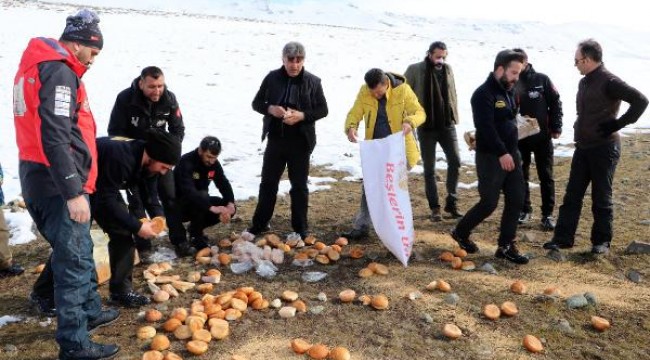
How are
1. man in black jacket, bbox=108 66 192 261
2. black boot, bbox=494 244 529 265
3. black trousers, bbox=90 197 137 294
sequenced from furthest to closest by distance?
1. black boot, bbox=494 244 529 265
2. man in black jacket, bbox=108 66 192 261
3. black trousers, bbox=90 197 137 294

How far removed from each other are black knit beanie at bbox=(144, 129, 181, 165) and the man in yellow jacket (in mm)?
2162

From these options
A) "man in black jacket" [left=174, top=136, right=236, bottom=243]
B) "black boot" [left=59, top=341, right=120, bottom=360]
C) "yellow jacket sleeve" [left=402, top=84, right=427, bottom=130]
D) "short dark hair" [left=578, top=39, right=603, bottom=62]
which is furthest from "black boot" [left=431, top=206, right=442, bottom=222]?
"black boot" [left=59, top=341, right=120, bottom=360]

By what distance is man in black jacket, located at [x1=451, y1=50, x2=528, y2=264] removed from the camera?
183 inches

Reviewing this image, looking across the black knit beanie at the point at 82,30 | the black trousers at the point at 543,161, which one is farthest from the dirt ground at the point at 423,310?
the black knit beanie at the point at 82,30

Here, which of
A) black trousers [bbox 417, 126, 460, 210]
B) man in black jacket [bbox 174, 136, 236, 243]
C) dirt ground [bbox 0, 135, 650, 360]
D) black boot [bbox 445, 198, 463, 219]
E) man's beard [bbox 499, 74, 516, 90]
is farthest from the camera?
black boot [bbox 445, 198, 463, 219]

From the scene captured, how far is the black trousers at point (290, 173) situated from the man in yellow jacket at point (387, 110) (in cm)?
59

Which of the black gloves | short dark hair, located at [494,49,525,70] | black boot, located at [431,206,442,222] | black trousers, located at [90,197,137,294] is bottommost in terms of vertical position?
black boot, located at [431,206,442,222]

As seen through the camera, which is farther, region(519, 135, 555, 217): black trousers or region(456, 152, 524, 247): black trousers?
region(519, 135, 555, 217): black trousers

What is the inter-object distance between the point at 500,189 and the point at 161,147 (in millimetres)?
3165

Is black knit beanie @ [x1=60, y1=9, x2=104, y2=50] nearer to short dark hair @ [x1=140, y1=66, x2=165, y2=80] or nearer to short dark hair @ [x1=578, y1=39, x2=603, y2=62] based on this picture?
short dark hair @ [x1=140, y1=66, x2=165, y2=80]

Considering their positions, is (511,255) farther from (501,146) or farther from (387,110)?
(387,110)

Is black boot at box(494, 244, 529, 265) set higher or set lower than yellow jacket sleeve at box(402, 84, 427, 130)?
lower

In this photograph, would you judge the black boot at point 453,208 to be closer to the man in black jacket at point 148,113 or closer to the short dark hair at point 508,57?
the short dark hair at point 508,57

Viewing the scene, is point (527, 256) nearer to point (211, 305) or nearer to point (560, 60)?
point (211, 305)
